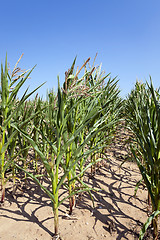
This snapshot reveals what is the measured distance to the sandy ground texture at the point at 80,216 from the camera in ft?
3.56

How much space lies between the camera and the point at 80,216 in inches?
49.2

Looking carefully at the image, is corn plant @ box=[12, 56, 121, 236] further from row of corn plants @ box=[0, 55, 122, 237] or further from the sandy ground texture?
the sandy ground texture

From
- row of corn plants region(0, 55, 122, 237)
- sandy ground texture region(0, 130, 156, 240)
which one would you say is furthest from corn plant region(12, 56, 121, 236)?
sandy ground texture region(0, 130, 156, 240)

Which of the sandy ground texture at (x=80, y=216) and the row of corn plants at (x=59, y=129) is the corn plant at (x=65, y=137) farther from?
the sandy ground texture at (x=80, y=216)

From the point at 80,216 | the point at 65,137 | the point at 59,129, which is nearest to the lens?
the point at 59,129

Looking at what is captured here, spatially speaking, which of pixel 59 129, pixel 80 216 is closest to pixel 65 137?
pixel 59 129

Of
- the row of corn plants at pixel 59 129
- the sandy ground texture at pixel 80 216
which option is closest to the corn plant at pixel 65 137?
the row of corn plants at pixel 59 129

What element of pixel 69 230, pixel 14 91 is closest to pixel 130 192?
pixel 69 230

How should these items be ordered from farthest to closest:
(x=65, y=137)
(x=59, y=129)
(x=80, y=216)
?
(x=80, y=216) → (x=65, y=137) → (x=59, y=129)

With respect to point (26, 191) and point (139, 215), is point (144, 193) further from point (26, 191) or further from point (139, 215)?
point (26, 191)

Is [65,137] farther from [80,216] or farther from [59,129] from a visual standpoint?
[80,216]

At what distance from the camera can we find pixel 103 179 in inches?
74.2

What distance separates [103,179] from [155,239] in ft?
2.96

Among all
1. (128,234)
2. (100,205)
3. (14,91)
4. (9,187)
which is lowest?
(128,234)
